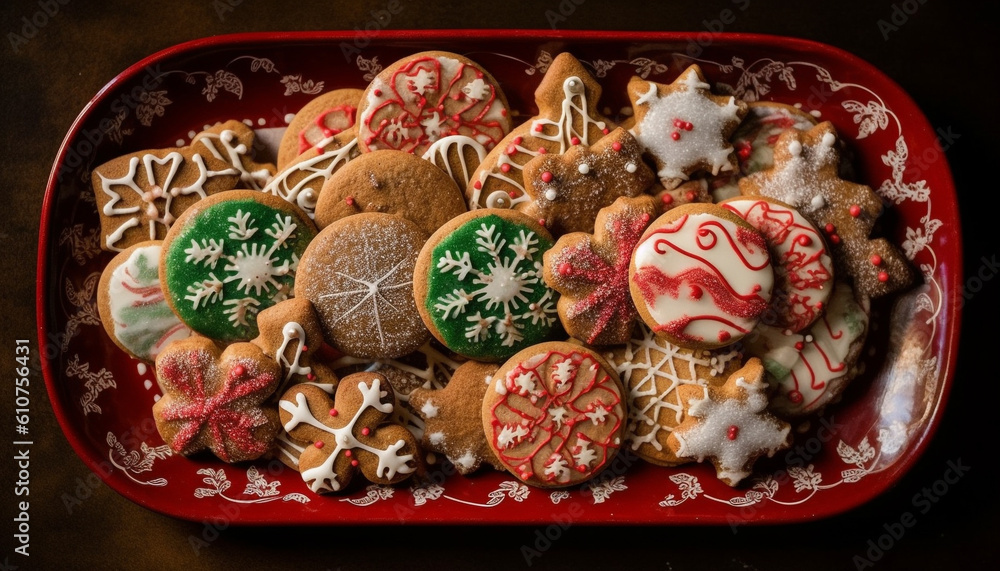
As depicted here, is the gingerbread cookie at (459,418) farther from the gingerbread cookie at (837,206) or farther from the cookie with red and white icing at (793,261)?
the gingerbread cookie at (837,206)

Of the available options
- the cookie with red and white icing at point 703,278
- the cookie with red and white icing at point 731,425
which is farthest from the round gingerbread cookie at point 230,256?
the cookie with red and white icing at point 731,425

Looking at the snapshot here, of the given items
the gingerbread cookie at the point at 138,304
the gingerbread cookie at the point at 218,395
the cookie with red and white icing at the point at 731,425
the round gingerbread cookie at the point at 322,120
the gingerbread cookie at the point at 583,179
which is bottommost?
the cookie with red and white icing at the point at 731,425

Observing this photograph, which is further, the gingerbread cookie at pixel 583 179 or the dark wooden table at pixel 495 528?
the dark wooden table at pixel 495 528

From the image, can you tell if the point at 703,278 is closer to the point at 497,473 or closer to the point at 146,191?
the point at 497,473

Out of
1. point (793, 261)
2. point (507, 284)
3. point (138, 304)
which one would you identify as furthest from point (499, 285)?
point (138, 304)

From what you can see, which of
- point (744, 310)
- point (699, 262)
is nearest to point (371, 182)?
point (699, 262)

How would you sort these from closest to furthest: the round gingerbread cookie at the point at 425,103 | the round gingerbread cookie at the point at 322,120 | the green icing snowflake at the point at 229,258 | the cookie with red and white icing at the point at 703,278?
1. the cookie with red and white icing at the point at 703,278
2. the green icing snowflake at the point at 229,258
3. the round gingerbread cookie at the point at 425,103
4. the round gingerbread cookie at the point at 322,120

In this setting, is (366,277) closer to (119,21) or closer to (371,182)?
(371,182)

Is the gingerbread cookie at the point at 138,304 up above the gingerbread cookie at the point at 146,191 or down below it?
below
